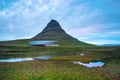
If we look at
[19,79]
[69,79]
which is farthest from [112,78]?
[19,79]

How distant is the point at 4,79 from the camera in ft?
88.4

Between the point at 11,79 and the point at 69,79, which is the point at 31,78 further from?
the point at 69,79

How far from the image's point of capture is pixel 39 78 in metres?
27.3

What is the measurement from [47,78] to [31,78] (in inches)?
106

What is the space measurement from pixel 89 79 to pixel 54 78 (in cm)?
577

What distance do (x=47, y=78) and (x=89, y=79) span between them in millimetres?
6935

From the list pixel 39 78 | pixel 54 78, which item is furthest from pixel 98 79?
pixel 39 78

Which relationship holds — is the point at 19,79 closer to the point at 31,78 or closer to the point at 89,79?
the point at 31,78

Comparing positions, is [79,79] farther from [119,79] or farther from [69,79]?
[119,79]

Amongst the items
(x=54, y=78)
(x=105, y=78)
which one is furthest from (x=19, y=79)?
(x=105, y=78)

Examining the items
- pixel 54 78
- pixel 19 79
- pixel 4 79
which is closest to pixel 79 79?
pixel 54 78

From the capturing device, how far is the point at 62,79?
1058 inches

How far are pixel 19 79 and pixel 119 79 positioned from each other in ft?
53.8

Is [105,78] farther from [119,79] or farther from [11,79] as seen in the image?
[11,79]
